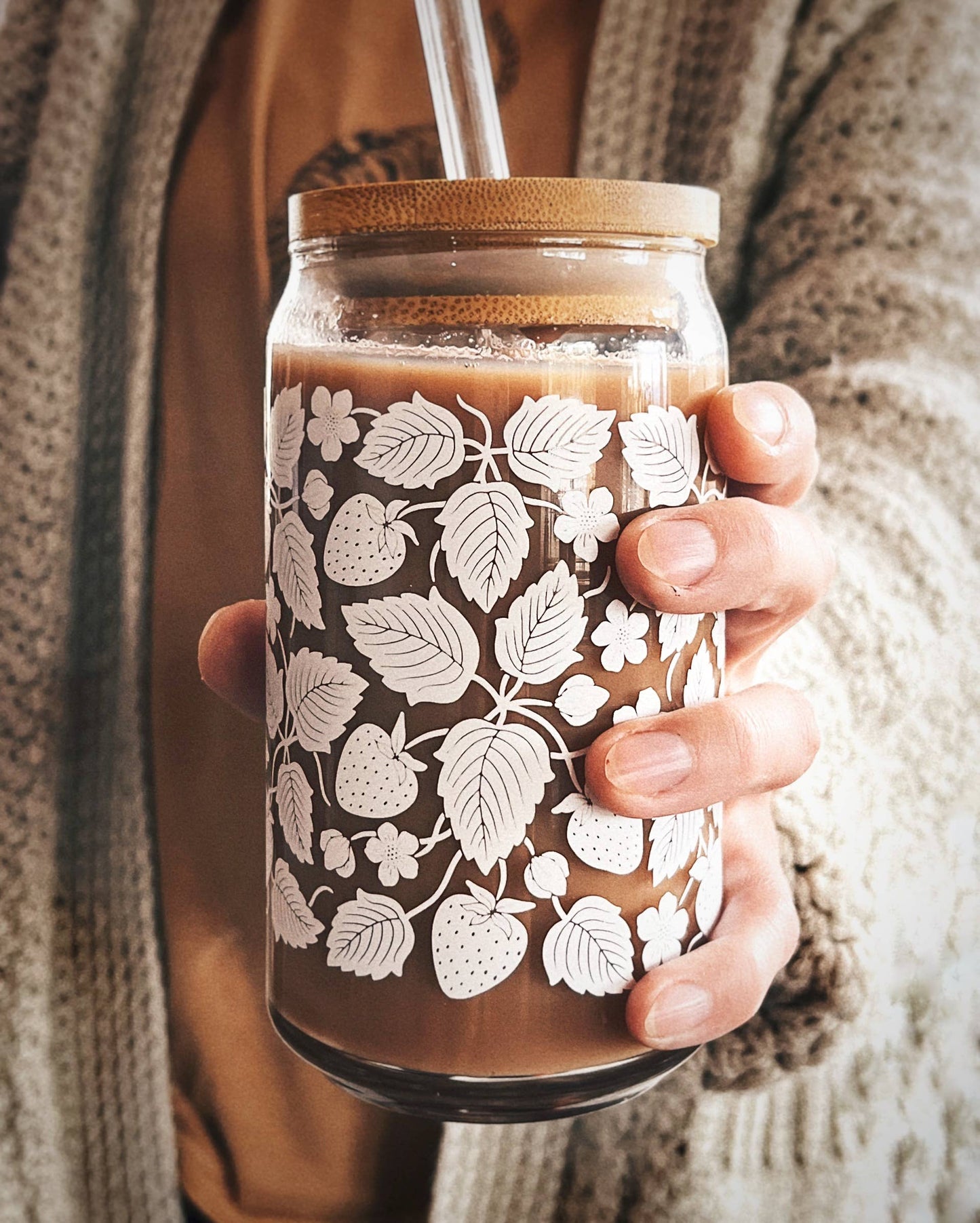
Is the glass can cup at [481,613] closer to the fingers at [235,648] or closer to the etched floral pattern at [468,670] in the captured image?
the etched floral pattern at [468,670]

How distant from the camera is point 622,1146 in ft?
2.50

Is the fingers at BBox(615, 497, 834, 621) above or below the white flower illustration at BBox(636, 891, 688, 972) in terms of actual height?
above

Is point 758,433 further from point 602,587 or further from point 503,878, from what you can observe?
point 503,878

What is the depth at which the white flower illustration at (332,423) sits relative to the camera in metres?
0.39

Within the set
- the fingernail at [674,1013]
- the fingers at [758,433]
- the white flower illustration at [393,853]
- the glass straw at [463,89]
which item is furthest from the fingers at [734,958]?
the glass straw at [463,89]

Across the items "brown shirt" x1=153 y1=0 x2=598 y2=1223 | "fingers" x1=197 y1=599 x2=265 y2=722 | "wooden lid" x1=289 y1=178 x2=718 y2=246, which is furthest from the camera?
"brown shirt" x1=153 y1=0 x2=598 y2=1223

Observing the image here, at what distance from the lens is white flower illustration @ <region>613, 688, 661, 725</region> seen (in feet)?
1.30

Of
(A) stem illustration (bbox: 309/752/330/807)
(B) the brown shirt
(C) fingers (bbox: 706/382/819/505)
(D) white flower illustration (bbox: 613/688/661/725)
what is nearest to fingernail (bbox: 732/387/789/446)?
(C) fingers (bbox: 706/382/819/505)


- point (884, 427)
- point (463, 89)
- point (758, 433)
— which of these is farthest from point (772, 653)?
point (463, 89)

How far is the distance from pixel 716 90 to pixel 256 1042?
79cm

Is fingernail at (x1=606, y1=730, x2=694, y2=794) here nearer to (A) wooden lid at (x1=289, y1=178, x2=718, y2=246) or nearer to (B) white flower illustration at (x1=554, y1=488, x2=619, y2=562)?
(B) white flower illustration at (x1=554, y1=488, x2=619, y2=562)

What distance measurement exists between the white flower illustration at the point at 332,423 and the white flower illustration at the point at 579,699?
0.40 ft

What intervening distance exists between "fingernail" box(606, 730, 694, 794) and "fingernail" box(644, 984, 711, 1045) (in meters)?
0.09

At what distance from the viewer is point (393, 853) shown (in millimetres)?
396
